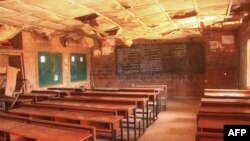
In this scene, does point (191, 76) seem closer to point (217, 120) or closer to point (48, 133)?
point (217, 120)

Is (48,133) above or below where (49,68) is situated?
below

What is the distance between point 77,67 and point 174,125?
177 inches

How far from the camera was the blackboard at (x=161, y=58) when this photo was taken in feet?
26.6

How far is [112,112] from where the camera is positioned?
131 inches

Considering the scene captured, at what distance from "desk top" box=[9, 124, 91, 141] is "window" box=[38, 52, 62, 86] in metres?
4.35

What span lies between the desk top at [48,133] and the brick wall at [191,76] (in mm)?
6131

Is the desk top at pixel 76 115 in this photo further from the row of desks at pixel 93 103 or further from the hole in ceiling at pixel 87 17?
the hole in ceiling at pixel 87 17

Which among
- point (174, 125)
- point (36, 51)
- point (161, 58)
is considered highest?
point (36, 51)

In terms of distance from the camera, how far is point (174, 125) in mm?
5031

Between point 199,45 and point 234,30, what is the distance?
1.28m

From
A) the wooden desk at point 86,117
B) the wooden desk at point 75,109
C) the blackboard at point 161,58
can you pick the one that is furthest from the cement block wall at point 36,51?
the wooden desk at point 86,117

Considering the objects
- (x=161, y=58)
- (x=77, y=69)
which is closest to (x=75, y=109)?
(x=77, y=69)

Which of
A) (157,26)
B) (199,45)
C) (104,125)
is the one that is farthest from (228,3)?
(199,45)

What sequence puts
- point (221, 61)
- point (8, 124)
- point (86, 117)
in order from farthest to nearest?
point (221, 61), point (86, 117), point (8, 124)
